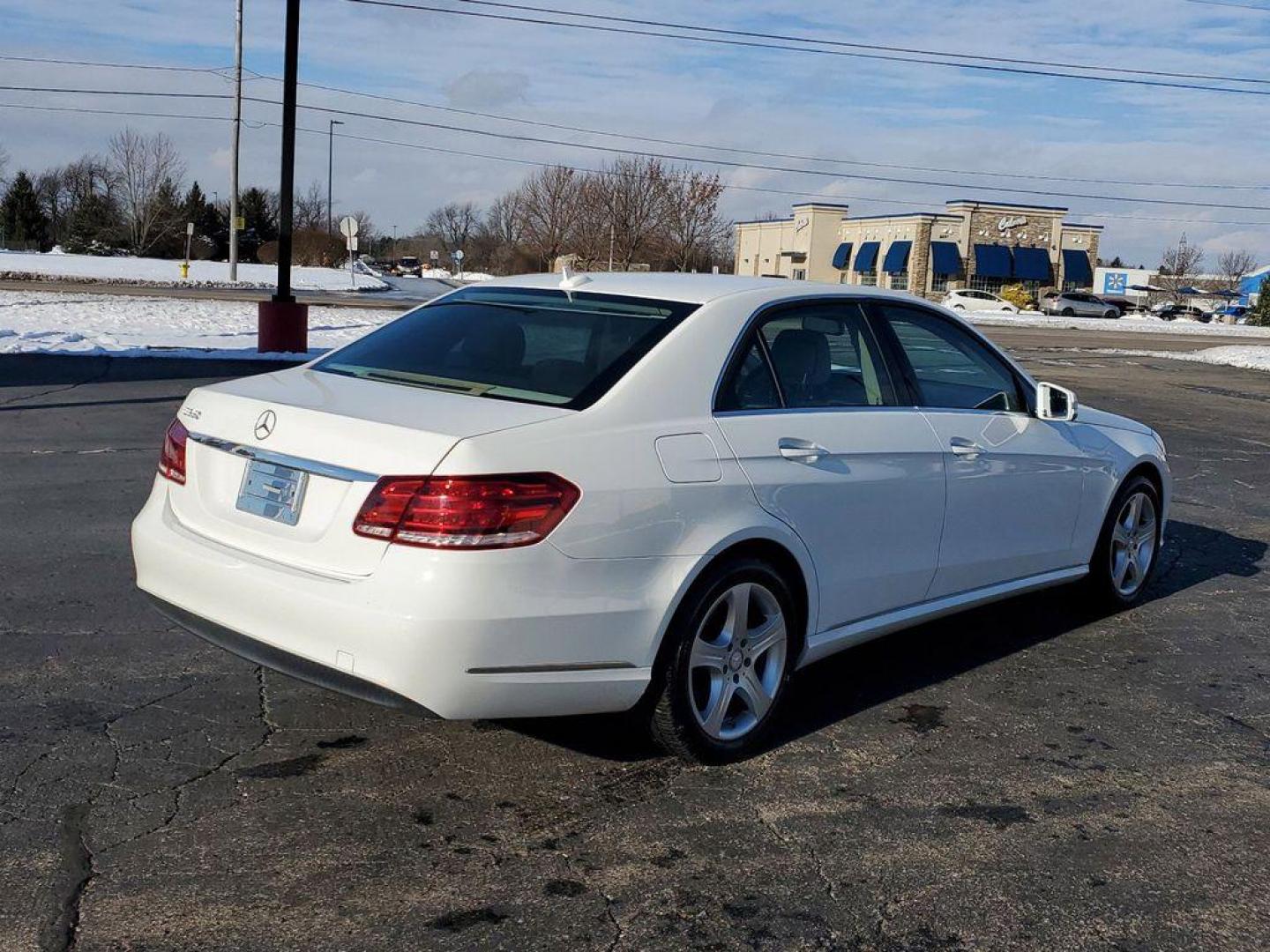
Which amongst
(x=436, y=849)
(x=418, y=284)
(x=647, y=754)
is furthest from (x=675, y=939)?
(x=418, y=284)

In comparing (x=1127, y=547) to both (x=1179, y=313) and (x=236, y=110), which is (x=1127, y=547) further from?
(x=1179, y=313)

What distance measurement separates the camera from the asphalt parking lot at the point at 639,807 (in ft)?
10.7

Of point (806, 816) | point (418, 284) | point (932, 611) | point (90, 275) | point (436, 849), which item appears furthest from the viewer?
point (418, 284)

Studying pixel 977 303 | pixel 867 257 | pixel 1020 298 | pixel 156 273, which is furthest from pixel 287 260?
pixel 867 257

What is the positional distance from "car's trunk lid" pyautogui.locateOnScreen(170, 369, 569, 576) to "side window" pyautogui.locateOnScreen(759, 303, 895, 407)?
41.6 inches

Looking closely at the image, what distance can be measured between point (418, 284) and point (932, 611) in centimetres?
5712

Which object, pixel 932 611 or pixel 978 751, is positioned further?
pixel 932 611

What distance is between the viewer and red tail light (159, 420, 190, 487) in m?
4.32

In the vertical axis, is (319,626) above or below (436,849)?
above

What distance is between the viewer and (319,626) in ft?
12.2

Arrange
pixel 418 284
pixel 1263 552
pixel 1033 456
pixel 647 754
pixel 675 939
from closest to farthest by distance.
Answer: pixel 675 939 → pixel 647 754 → pixel 1033 456 → pixel 1263 552 → pixel 418 284

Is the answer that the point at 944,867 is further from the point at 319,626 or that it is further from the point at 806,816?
the point at 319,626

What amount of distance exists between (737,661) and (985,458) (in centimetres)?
160

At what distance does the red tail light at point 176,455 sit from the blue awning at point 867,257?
75079 millimetres
